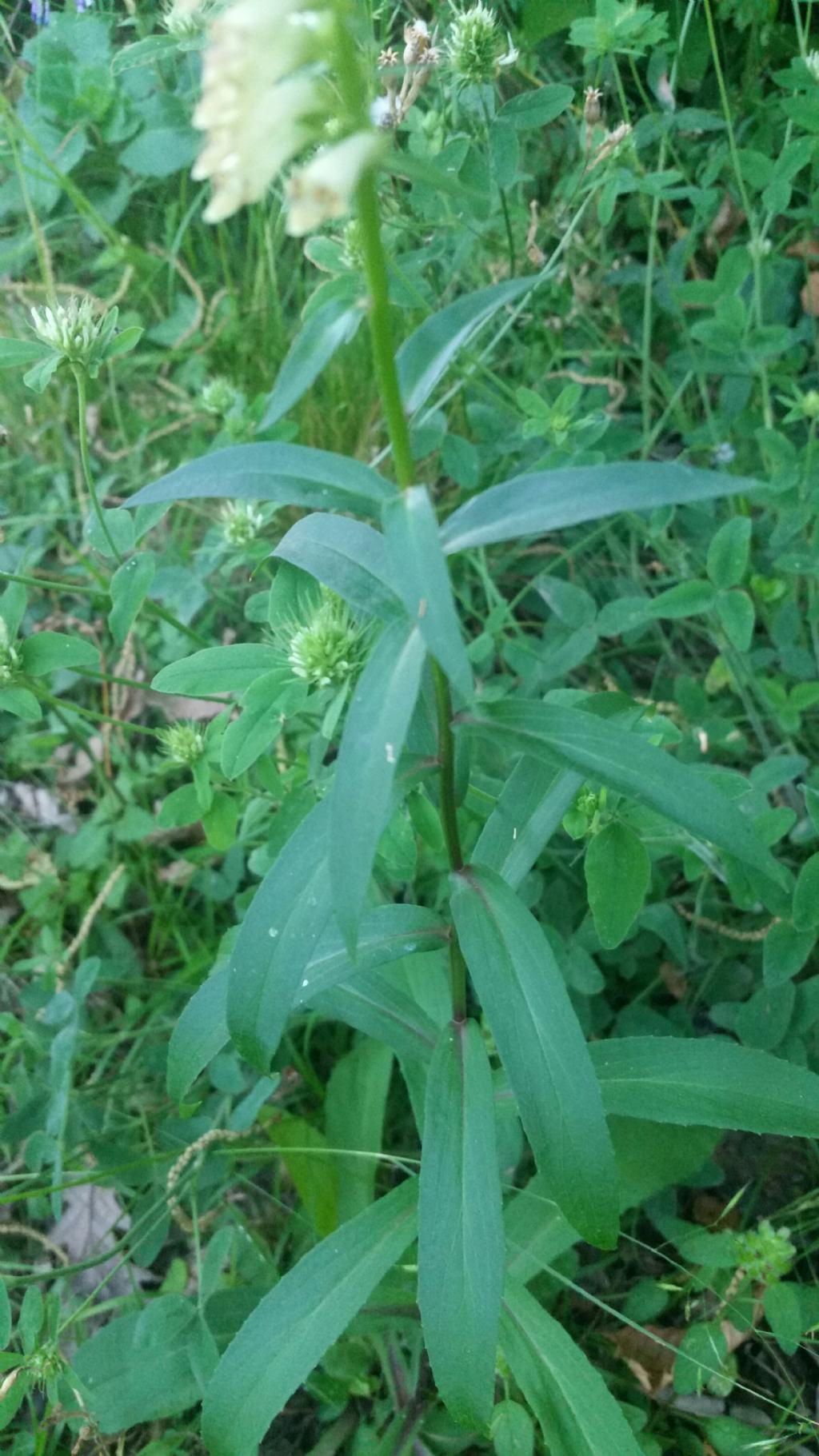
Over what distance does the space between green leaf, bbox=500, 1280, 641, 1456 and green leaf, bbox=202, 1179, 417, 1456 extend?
19 centimetres

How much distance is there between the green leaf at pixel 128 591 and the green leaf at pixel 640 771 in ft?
2.00

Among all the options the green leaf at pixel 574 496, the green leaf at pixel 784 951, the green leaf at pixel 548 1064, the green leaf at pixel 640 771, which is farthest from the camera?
the green leaf at pixel 784 951

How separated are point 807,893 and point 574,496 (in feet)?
2.37

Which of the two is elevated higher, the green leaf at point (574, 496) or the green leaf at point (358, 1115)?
the green leaf at point (574, 496)

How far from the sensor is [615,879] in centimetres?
127

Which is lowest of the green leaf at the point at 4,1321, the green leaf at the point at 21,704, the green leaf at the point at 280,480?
the green leaf at the point at 4,1321

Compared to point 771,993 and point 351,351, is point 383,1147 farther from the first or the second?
point 351,351

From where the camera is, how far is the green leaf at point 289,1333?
119cm

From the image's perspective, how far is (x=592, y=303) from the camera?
2279 mm

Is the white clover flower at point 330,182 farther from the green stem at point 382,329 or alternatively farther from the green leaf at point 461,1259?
the green leaf at point 461,1259

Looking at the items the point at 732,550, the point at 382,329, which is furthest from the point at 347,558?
the point at 732,550

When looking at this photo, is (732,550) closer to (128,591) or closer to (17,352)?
(128,591)

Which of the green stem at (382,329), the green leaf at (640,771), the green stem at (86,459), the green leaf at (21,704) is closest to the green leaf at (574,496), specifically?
the green stem at (382,329)

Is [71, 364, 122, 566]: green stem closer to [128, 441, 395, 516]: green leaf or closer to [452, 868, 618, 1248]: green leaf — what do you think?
[128, 441, 395, 516]: green leaf
